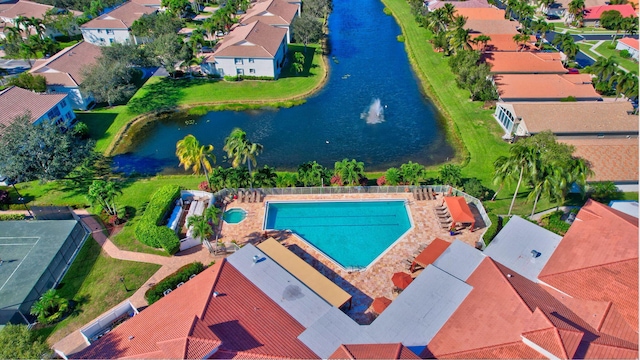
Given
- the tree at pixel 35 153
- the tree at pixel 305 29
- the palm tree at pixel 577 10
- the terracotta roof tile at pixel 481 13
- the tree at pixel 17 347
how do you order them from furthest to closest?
1. the terracotta roof tile at pixel 481 13
2. the palm tree at pixel 577 10
3. the tree at pixel 305 29
4. the tree at pixel 35 153
5. the tree at pixel 17 347

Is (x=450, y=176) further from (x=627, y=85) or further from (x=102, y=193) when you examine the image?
(x=102, y=193)

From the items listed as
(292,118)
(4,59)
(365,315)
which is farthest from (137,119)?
(365,315)

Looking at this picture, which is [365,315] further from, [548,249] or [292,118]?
[292,118]

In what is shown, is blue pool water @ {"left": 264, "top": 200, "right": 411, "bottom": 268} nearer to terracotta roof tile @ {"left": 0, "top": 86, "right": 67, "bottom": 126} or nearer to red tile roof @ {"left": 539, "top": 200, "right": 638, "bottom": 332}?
red tile roof @ {"left": 539, "top": 200, "right": 638, "bottom": 332}

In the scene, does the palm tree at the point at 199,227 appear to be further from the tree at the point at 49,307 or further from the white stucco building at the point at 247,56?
the white stucco building at the point at 247,56

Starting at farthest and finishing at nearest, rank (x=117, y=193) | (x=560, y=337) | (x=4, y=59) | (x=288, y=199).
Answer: (x=4, y=59) → (x=288, y=199) → (x=117, y=193) → (x=560, y=337)

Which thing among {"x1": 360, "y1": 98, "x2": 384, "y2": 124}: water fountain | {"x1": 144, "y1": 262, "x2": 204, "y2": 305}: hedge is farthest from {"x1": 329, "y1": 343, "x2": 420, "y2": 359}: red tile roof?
{"x1": 360, "y1": 98, "x2": 384, "y2": 124}: water fountain

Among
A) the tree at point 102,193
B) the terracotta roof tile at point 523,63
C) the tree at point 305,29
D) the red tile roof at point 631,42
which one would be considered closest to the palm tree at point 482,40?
the terracotta roof tile at point 523,63

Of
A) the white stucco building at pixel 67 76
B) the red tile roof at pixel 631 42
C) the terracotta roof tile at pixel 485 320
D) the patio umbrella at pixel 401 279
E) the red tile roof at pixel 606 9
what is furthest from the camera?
the red tile roof at pixel 606 9
